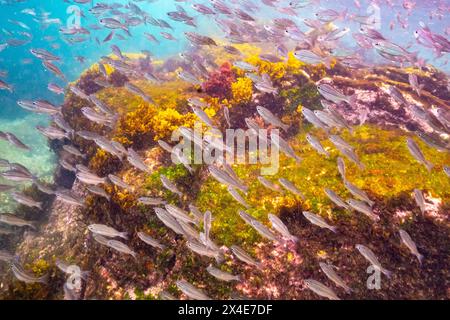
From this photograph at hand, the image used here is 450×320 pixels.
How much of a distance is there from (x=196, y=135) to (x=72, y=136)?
6285 millimetres

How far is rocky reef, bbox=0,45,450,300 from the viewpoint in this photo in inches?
202

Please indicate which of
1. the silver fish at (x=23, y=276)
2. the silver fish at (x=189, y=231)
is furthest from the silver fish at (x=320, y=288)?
the silver fish at (x=23, y=276)

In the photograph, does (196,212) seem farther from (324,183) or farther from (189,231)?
(324,183)

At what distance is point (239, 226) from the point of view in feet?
19.2

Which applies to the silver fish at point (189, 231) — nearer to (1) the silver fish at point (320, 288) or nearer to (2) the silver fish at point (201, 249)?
(2) the silver fish at point (201, 249)

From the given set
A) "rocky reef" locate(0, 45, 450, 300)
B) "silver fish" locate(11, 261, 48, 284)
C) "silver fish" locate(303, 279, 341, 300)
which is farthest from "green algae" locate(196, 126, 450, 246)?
"silver fish" locate(11, 261, 48, 284)

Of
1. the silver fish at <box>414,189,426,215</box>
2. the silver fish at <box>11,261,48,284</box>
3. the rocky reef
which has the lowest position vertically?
the silver fish at <box>11,261,48,284</box>

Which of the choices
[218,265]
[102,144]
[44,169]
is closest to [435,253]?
[218,265]

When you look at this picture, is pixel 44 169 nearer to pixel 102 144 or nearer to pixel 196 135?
pixel 102 144

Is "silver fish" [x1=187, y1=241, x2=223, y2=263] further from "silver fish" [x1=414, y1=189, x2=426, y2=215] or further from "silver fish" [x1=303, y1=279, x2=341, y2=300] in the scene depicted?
"silver fish" [x1=414, y1=189, x2=426, y2=215]

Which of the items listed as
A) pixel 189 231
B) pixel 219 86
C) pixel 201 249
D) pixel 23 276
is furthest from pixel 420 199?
pixel 23 276
